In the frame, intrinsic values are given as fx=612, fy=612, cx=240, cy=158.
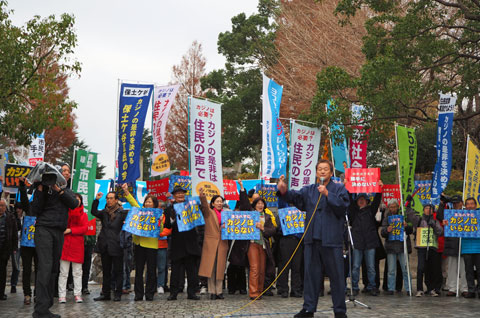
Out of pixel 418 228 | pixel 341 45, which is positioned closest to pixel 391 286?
pixel 418 228

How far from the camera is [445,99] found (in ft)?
46.0

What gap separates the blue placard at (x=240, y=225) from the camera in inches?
484

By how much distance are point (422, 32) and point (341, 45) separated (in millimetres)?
13451

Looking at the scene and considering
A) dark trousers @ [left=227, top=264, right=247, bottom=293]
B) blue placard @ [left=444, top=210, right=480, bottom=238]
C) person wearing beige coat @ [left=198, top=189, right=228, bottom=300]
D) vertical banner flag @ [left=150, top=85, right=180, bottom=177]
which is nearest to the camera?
person wearing beige coat @ [left=198, top=189, right=228, bottom=300]

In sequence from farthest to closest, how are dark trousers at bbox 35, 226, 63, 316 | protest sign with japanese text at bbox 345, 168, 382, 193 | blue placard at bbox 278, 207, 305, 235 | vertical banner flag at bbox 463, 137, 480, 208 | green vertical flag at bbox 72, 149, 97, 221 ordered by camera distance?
1. green vertical flag at bbox 72, 149, 97, 221
2. vertical banner flag at bbox 463, 137, 480, 208
3. blue placard at bbox 278, 207, 305, 235
4. protest sign with japanese text at bbox 345, 168, 382, 193
5. dark trousers at bbox 35, 226, 63, 316

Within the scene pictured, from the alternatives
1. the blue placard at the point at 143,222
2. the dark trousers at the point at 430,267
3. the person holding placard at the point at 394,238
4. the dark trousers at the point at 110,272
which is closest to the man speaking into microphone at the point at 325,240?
the blue placard at the point at 143,222

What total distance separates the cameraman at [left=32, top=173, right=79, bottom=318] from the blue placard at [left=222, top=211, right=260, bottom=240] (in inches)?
161

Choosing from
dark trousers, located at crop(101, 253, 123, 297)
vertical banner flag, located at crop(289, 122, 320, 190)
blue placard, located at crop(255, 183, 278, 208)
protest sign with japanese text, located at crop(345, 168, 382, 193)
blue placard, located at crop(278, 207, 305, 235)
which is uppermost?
vertical banner flag, located at crop(289, 122, 320, 190)

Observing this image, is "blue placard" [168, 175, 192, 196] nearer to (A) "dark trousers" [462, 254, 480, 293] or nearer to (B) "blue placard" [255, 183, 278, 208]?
(B) "blue placard" [255, 183, 278, 208]

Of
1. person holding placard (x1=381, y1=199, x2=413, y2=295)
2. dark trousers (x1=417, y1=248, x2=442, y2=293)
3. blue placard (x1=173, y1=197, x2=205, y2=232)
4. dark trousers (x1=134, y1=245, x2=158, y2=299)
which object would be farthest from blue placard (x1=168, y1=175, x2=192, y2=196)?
dark trousers (x1=417, y1=248, x2=442, y2=293)

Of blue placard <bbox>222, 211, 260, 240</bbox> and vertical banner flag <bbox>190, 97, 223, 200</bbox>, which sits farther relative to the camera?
vertical banner flag <bbox>190, 97, 223, 200</bbox>

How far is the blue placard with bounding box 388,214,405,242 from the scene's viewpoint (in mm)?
13599

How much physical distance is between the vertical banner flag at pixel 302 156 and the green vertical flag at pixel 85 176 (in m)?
4.97

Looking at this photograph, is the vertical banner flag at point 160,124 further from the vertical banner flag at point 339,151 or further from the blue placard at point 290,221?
the vertical banner flag at point 339,151
